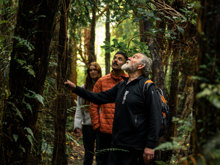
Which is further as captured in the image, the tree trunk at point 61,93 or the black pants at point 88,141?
the black pants at point 88,141

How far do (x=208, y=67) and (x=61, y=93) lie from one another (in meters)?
2.21

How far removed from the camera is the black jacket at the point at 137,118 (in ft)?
11.0

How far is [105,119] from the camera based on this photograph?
4.89 meters

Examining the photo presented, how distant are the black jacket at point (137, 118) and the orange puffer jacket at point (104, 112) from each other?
3.76ft

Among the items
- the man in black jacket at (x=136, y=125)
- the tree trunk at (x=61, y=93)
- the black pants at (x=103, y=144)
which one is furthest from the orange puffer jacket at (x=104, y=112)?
the tree trunk at (x=61, y=93)

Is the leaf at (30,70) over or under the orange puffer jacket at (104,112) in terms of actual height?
over

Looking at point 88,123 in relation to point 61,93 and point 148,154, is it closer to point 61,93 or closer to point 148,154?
point 61,93

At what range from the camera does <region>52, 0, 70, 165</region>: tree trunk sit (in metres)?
3.37

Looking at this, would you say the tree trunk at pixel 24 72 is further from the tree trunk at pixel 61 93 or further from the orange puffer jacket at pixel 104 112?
the orange puffer jacket at pixel 104 112

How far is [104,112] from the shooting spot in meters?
4.97

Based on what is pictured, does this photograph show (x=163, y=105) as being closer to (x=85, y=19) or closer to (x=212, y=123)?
(x=212, y=123)

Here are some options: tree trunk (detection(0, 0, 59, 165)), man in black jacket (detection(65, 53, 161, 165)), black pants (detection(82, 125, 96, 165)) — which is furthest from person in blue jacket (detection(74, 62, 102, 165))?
tree trunk (detection(0, 0, 59, 165))

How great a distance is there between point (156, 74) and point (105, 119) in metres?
2.07

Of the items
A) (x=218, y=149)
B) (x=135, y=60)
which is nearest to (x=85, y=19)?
(x=135, y=60)
